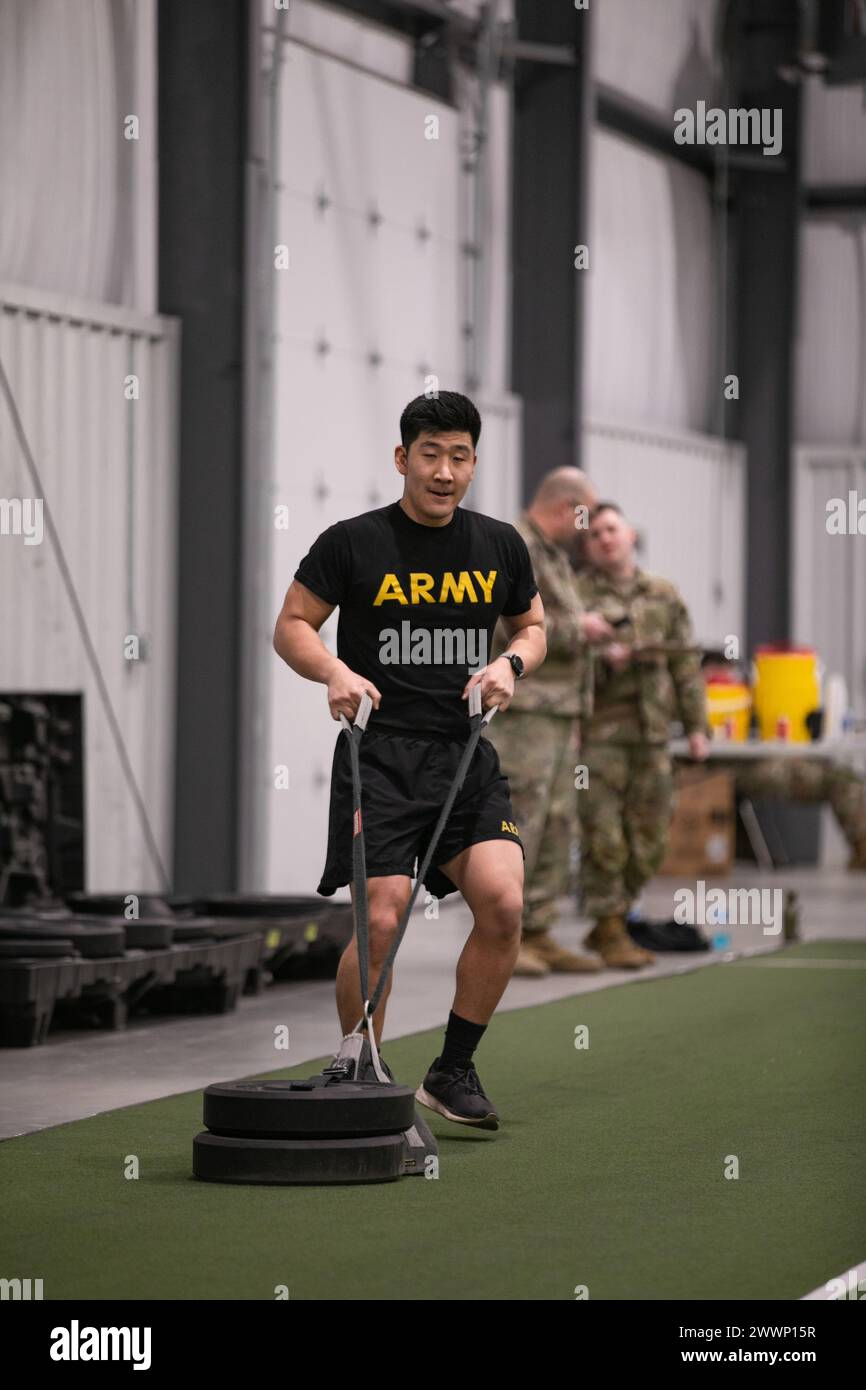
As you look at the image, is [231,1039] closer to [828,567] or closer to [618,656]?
[618,656]

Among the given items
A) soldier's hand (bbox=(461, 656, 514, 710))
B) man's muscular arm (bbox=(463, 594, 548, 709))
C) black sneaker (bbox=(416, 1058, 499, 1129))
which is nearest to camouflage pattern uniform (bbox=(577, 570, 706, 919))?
man's muscular arm (bbox=(463, 594, 548, 709))

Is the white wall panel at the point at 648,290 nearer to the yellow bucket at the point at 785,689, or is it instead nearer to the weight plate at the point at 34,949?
the yellow bucket at the point at 785,689

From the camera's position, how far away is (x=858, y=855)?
1728 centimetres

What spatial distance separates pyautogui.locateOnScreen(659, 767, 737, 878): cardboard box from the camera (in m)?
16.5

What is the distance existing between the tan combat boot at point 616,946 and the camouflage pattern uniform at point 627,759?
8 centimetres

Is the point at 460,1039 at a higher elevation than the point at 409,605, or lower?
lower

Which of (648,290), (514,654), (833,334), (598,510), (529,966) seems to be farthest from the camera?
(833,334)

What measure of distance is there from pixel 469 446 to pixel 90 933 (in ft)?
9.41

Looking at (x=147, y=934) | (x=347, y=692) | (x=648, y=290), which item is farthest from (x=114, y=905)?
(x=648, y=290)

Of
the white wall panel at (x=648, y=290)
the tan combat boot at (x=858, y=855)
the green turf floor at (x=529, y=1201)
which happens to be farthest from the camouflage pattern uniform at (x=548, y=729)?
the tan combat boot at (x=858, y=855)

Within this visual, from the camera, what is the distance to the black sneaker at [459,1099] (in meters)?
5.78

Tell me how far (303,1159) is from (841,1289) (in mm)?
1368

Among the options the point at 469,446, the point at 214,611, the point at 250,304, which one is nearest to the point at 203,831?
the point at 214,611

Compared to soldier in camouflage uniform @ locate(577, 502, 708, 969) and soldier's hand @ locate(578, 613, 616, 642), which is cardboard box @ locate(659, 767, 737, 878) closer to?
soldier in camouflage uniform @ locate(577, 502, 708, 969)
